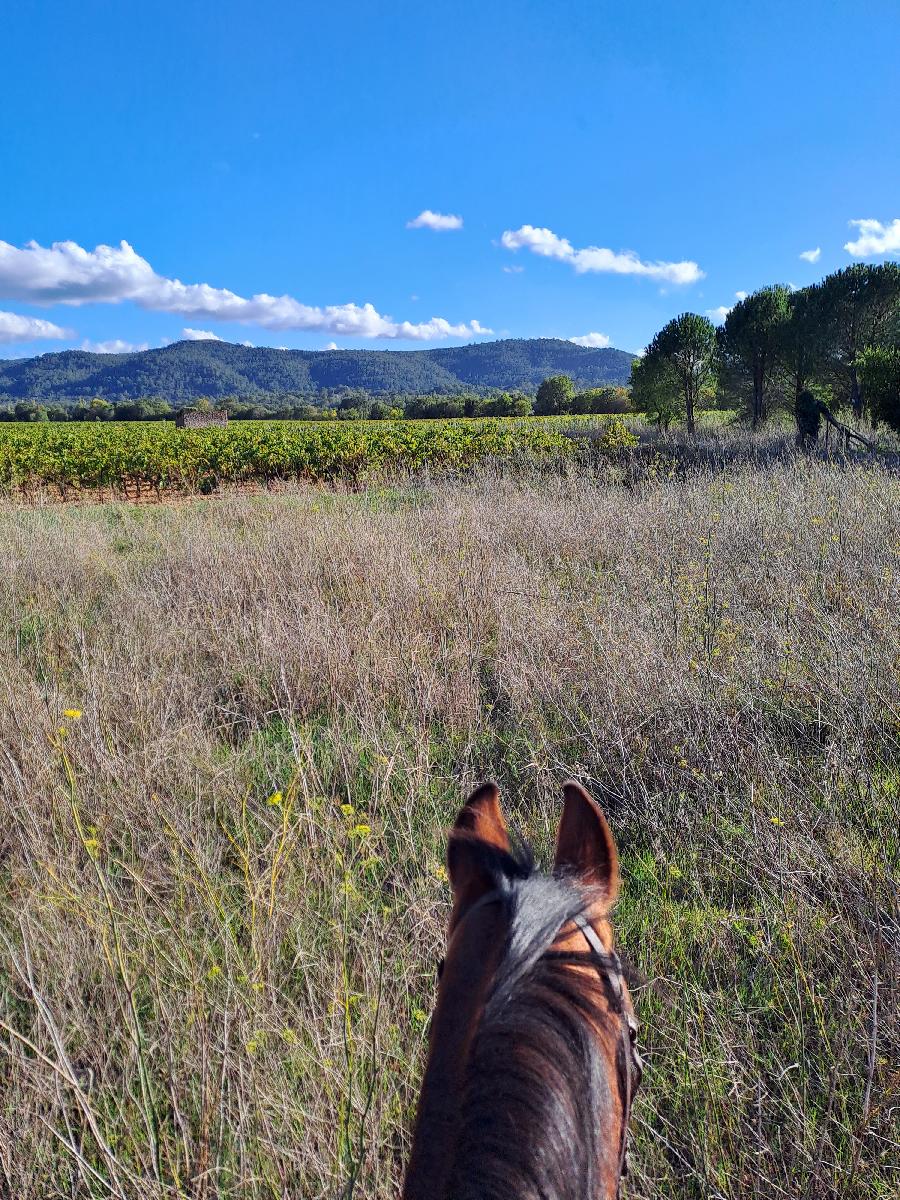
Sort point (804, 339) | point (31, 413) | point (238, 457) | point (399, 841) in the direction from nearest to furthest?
point (399, 841)
point (238, 457)
point (804, 339)
point (31, 413)

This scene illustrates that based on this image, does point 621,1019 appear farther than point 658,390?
No

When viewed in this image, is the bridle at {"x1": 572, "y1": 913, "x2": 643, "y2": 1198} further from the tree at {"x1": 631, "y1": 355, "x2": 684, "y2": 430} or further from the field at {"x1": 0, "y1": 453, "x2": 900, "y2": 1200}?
the tree at {"x1": 631, "y1": 355, "x2": 684, "y2": 430}

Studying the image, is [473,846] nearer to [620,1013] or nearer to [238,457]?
[620,1013]

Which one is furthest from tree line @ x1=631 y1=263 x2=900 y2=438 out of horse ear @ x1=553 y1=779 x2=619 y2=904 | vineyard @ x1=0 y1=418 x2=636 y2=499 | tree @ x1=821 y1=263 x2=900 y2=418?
horse ear @ x1=553 y1=779 x2=619 y2=904

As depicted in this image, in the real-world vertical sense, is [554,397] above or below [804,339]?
above

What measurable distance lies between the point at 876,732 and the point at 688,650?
1176 mm

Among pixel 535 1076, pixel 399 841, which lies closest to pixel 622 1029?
pixel 535 1076

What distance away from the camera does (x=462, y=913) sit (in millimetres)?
953

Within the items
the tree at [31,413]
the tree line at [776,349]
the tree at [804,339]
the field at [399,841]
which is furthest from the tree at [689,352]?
the tree at [31,413]

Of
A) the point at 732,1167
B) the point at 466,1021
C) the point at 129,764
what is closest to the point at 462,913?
the point at 466,1021

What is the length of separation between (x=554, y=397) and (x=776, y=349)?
4222cm

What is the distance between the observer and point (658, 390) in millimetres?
30281

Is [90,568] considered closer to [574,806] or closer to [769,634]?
[769,634]

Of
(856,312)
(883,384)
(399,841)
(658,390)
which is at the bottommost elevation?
(399,841)
